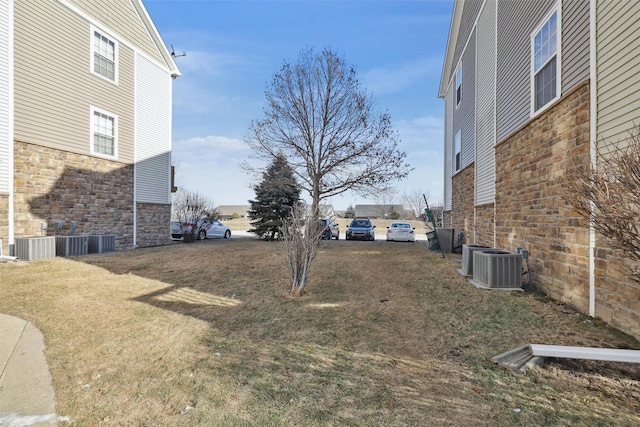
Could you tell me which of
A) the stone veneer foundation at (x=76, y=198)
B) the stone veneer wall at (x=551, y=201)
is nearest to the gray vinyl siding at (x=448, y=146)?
the stone veneer wall at (x=551, y=201)

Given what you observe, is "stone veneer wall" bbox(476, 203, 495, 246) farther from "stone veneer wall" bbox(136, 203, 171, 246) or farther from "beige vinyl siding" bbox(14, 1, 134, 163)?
"beige vinyl siding" bbox(14, 1, 134, 163)

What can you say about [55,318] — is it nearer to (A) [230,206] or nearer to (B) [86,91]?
(B) [86,91]

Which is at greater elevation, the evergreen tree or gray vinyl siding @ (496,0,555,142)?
gray vinyl siding @ (496,0,555,142)

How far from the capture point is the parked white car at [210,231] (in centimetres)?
1900

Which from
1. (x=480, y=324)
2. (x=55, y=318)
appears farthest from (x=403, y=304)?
(x=55, y=318)

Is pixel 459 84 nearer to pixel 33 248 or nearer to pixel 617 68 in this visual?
pixel 617 68

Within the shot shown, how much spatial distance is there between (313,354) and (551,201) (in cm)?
483

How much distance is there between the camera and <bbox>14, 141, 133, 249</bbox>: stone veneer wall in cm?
965

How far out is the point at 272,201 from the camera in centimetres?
1923

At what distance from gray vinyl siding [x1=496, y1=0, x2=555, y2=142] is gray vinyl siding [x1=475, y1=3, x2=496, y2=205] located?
2.09 feet

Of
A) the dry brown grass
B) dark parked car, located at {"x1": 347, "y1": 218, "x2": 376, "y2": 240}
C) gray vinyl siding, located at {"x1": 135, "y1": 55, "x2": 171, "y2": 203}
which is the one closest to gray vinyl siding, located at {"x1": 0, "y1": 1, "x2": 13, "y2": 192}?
the dry brown grass

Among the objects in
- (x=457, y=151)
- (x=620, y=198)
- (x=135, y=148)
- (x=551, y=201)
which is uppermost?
(x=457, y=151)

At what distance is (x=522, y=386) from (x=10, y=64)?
13.5 metres

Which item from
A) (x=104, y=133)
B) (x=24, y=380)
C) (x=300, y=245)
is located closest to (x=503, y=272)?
(x=300, y=245)
